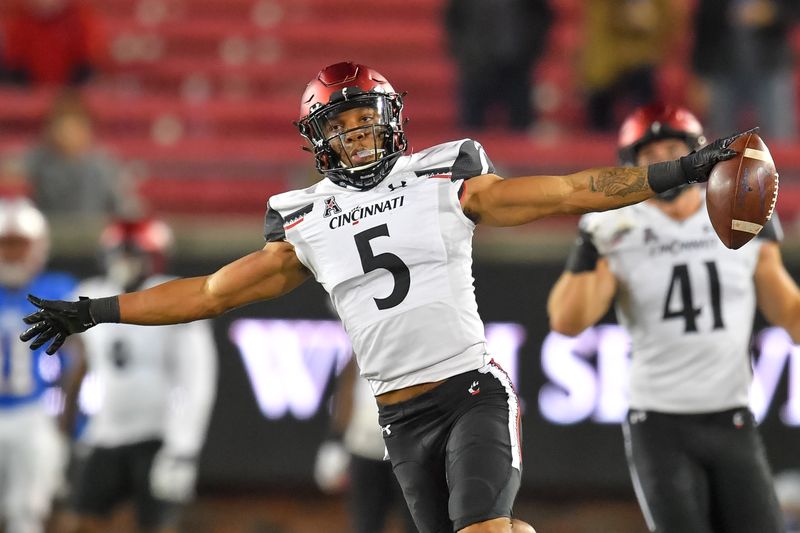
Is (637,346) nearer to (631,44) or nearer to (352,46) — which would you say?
(631,44)

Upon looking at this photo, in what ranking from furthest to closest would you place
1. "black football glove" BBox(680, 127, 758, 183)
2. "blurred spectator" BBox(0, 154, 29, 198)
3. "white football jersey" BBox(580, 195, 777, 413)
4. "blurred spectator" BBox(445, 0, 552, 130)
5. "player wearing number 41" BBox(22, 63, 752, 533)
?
"blurred spectator" BBox(445, 0, 552, 130) → "blurred spectator" BBox(0, 154, 29, 198) → "white football jersey" BBox(580, 195, 777, 413) → "player wearing number 41" BBox(22, 63, 752, 533) → "black football glove" BBox(680, 127, 758, 183)

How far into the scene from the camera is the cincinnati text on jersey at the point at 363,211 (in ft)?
13.8

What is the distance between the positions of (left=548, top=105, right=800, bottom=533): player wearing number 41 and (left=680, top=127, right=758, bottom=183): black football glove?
985 millimetres

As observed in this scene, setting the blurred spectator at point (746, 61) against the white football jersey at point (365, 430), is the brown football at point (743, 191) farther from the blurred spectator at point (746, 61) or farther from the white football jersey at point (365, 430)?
the blurred spectator at point (746, 61)

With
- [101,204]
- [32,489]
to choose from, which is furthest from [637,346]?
[101,204]

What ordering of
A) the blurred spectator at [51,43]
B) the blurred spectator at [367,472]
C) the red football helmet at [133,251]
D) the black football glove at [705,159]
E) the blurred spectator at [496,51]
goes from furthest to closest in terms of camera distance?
the blurred spectator at [51,43] → the blurred spectator at [496,51] → the red football helmet at [133,251] → the blurred spectator at [367,472] → the black football glove at [705,159]

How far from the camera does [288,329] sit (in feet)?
26.1

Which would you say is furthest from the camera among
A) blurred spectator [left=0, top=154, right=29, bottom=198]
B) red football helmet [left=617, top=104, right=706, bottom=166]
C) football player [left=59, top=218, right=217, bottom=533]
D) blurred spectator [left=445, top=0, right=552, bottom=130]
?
blurred spectator [left=445, top=0, right=552, bottom=130]

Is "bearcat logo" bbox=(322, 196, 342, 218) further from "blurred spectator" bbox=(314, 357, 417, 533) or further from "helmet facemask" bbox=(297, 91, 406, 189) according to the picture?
"blurred spectator" bbox=(314, 357, 417, 533)

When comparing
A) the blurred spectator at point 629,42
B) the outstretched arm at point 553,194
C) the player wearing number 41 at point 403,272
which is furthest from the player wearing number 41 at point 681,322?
the blurred spectator at point 629,42

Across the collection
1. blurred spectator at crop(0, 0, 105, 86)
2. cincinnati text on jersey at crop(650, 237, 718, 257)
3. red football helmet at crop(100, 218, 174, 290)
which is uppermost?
blurred spectator at crop(0, 0, 105, 86)

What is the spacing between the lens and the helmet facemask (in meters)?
4.25

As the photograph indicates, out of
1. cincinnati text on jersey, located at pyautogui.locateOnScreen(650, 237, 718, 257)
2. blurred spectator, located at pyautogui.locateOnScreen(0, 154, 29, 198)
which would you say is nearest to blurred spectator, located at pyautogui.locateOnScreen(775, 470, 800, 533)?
cincinnati text on jersey, located at pyautogui.locateOnScreen(650, 237, 718, 257)

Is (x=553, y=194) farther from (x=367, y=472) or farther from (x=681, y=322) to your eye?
(x=367, y=472)
